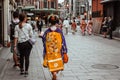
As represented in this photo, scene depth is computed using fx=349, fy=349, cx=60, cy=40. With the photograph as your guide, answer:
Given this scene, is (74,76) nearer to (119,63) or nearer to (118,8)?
(119,63)

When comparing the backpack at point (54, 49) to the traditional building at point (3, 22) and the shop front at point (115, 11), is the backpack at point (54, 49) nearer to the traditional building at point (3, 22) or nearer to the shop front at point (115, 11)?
the traditional building at point (3, 22)

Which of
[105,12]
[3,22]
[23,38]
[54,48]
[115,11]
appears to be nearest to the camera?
[54,48]

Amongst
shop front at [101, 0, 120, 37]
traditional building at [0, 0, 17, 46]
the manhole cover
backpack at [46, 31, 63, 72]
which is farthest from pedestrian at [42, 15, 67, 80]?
shop front at [101, 0, 120, 37]

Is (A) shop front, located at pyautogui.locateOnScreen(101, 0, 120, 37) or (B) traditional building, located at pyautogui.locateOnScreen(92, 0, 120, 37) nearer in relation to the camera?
(A) shop front, located at pyautogui.locateOnScreen(101, 0, 120, 37)

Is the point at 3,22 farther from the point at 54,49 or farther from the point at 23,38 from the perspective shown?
the point at 54,49

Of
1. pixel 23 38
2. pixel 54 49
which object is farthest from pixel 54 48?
pixel 23 38

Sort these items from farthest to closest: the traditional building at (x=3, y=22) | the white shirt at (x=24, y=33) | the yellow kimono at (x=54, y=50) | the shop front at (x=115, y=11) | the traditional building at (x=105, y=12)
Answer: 1. the traditional building at (x=105, y=12)
2. the shop front at (x=115, y=11)
3. the traditional building at (x=3, y=22)
4. the white shirt at (x=24, y=33)
5. the yellow kimono at (x=54, y=50)

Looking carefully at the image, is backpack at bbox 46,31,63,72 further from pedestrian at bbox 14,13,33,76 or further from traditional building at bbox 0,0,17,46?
traditional building at bbox 0,0,17,46

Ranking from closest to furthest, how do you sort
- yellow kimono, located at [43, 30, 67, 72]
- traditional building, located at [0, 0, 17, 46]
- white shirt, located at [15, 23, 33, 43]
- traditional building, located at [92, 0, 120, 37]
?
yellow kimono, located at [43, 30, 67, 72], white shirt, located at [15, 23, 33, 43], traditional building, located at [0, 0, 17, 46], traditional building, located at [92, 0, 120, 37]

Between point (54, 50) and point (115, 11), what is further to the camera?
point (115, 11)

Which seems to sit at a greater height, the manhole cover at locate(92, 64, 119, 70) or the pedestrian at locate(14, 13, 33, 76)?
the pedestrian at locate(14, 13, 33, 76)

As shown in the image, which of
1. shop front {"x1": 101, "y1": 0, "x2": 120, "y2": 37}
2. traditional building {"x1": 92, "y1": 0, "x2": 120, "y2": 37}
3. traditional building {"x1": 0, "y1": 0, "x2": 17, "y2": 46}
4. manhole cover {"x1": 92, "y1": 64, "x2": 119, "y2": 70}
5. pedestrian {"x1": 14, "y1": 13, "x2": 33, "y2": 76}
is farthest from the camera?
traditional building {"x1": 92, "y1": 0, "x2": 120, "y2": 37}

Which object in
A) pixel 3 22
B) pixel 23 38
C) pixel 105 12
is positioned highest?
pixel 105 12

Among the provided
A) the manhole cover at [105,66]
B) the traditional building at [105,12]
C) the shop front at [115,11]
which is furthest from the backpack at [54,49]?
the shop front at [115,11]
